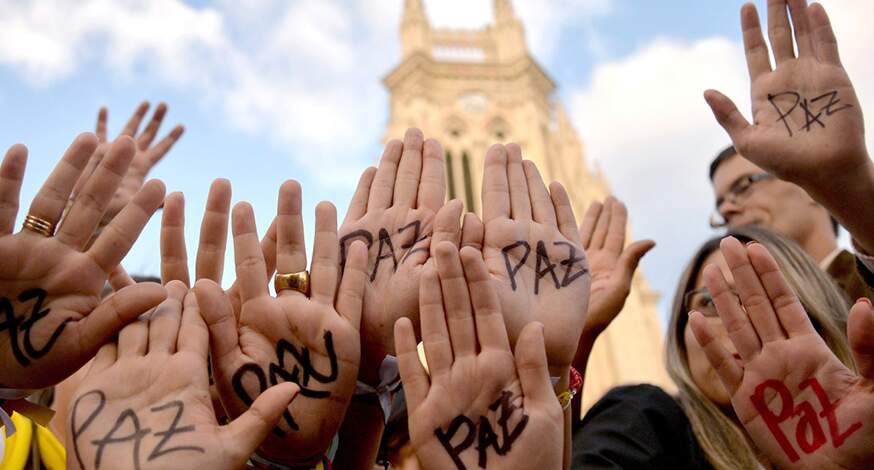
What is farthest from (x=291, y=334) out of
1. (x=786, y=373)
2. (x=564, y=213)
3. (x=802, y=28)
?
(x=802, y=28)

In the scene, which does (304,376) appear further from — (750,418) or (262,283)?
(750,418)

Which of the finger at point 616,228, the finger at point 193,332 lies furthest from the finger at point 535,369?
the finger at point 616,228

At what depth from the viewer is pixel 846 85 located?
1.97 metres

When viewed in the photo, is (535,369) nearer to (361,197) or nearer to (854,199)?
(361,197)

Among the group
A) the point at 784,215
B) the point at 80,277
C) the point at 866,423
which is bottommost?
the point at 866,423

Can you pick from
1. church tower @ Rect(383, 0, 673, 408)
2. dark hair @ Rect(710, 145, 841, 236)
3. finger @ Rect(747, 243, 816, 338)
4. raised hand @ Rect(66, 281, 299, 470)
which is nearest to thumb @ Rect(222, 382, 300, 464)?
raised hand @ Rect(66, 281, 299, 470)

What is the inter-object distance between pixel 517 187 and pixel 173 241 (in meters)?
0.93

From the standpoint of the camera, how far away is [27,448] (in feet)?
6.03

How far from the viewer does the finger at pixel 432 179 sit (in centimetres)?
202

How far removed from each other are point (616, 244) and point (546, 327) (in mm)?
1163

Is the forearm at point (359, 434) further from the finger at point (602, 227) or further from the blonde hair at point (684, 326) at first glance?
the finger at point (602, 227)

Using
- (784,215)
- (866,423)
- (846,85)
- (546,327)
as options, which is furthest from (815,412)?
(784,215)

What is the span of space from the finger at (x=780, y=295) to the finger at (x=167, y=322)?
133cm

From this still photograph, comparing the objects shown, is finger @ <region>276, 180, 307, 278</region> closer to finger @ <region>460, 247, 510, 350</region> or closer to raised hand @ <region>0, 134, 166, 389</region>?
raised hand @ <region>0, 134, 166, 389</region>
